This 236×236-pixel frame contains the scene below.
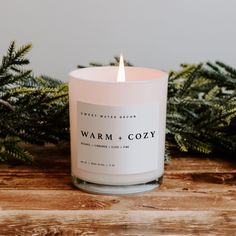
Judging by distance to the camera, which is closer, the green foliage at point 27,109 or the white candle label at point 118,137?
the white candle label at point 118,137

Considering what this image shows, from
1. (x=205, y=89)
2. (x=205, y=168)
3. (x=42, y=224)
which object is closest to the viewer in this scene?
(x=42, y=224)

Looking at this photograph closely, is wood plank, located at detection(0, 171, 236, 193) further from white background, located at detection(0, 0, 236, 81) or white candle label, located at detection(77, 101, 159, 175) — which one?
white background, located at detection(0, 0, 236, 81)

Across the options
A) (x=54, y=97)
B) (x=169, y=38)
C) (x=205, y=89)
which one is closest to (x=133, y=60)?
(x=169, y=38)

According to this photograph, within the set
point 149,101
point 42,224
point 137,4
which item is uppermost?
point 137,4

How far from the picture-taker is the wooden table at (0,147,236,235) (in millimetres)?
541

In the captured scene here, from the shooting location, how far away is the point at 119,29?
1.14 m

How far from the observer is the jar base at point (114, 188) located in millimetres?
620

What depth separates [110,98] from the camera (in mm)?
593

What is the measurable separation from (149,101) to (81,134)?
0.08 meters

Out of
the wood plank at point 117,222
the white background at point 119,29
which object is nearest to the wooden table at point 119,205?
the wood plank at point 117,222

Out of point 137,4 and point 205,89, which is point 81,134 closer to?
point 205,89

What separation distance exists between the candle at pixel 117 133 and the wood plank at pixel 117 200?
0.02 metres

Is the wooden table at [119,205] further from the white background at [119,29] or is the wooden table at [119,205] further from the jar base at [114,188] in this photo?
the white background at [119,29]

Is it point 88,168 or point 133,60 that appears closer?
point 88,168
